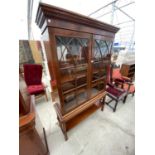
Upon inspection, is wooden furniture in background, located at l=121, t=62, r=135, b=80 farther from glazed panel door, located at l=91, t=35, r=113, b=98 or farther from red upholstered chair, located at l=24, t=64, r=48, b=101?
red upholstered chair, located at l=24, t=64, r=48, b=101

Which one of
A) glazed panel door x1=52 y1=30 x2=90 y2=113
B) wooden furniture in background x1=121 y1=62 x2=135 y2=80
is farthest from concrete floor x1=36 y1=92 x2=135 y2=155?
wooden furniture in background x1=121 y1=62 x2=135 y2=80

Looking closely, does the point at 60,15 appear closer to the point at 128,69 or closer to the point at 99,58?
the point at 99,58

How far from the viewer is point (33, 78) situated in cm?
229

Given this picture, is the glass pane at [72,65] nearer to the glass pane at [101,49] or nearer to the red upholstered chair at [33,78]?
the glass pane at [101,49]

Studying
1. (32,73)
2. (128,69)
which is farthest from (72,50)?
(128,69)

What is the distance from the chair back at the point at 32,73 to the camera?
212 cm

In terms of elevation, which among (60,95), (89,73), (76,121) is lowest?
(76,121)

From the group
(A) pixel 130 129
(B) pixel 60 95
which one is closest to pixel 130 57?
(A) pixel 130 129

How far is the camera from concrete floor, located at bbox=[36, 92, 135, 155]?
50.9 inches

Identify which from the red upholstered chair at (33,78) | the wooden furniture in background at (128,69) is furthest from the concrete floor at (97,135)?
the wooden furniture in background at (128,69)
